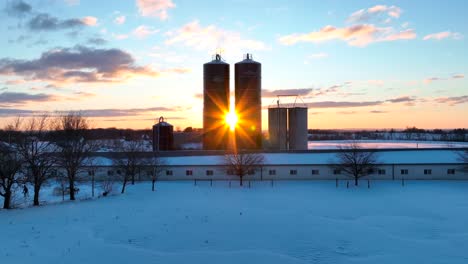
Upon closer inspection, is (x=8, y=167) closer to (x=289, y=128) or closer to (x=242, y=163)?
(x=242, y=163)

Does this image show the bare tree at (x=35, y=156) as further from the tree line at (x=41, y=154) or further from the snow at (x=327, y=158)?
the snow at (x=327, y=158)

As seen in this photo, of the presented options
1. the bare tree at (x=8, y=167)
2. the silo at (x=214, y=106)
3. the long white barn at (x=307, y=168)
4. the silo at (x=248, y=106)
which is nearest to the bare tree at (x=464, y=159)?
the long white barn at (x=307, y=168)

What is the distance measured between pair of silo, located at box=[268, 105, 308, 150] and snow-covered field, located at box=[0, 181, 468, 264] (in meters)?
19.1

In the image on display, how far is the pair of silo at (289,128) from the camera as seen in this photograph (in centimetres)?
5188

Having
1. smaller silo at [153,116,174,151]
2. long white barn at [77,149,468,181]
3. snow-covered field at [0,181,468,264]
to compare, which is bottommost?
snow-covered field at [0,181,468,264]

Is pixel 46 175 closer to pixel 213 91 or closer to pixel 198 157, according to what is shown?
pixel 198 157

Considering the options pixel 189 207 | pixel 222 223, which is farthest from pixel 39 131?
pixel 222 223

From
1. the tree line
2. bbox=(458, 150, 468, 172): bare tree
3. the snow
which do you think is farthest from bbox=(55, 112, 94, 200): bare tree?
bbox=(458, 150, 468, 172): bare tree

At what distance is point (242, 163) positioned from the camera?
40.3m

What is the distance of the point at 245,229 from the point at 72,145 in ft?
64.0

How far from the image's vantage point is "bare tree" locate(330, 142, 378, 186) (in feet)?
127

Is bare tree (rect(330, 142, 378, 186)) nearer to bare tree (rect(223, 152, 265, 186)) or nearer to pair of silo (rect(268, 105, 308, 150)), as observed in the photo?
bare tree (rect(223, 152, 265, 186))

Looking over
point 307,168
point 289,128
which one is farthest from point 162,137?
point 307,168

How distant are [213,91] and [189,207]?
28.5 metres
